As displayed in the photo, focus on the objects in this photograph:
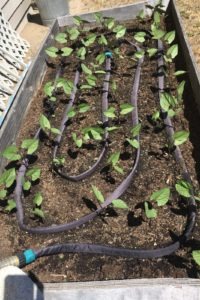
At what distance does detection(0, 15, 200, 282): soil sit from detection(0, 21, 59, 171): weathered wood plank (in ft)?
0.31

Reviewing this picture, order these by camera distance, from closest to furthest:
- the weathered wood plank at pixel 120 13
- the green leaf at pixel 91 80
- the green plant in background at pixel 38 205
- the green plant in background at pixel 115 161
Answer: the green plant in background at pixel 38 205 < the green plant in background at pixel 115 161 < the green leaf at pixel 91 80 < the weathered wood plank at pixel 120 13

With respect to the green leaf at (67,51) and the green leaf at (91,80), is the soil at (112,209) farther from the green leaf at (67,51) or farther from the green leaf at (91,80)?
the green leaf at (67,51)

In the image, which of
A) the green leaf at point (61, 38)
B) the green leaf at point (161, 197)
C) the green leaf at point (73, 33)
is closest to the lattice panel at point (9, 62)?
the green leaf at point (61, 38)

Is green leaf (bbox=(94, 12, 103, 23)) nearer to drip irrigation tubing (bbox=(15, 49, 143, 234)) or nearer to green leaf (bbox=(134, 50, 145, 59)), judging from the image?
green leaf (bbox=(134, 50, 145, 59))

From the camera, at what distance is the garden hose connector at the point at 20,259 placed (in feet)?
7.83

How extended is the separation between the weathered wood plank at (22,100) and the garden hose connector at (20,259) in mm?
908

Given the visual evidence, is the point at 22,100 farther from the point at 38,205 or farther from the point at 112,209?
the point at 112,209

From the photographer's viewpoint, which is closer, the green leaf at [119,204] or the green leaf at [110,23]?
the green leaf at [119,204]

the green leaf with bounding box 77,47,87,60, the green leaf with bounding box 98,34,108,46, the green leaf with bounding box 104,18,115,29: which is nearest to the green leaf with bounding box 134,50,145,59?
the green leaf with bounding box 98,34,108,46

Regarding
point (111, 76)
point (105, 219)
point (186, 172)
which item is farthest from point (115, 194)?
point (111, 76)

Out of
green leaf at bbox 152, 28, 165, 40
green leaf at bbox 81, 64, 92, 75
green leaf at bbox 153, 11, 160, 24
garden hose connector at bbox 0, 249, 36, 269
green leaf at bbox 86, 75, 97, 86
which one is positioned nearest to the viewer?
garden hose connector at bbox 0, 249, 36, 269

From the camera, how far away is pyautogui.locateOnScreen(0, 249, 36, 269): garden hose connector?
2386 mm

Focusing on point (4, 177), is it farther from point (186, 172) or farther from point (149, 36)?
point (149, 36)

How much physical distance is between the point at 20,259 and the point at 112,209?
0.69m
